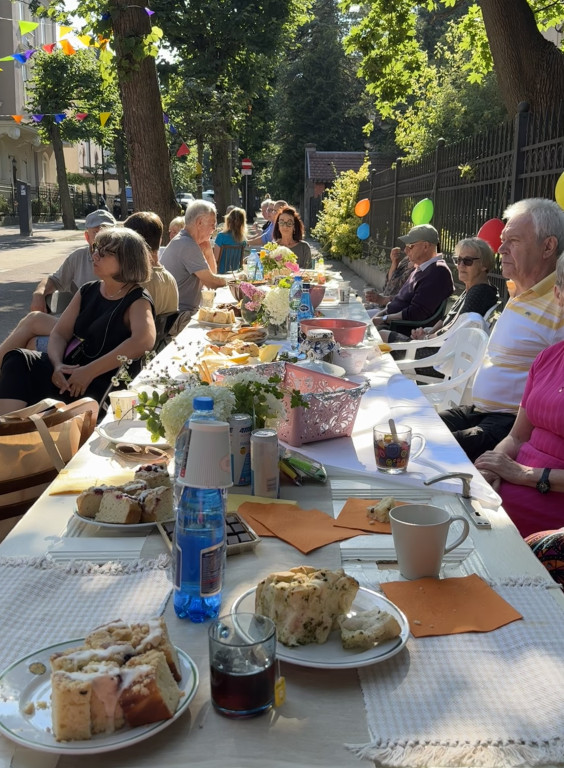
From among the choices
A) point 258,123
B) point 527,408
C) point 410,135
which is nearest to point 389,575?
point 527,408

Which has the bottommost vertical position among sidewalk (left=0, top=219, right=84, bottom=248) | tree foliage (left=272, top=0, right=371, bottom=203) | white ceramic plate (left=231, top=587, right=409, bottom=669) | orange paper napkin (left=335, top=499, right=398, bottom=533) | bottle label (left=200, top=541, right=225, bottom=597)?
sidewalk (left=0, top=219, right=84, bottom=248)

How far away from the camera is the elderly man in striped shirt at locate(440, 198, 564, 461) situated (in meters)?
3.56

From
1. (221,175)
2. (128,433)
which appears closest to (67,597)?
(128,433)

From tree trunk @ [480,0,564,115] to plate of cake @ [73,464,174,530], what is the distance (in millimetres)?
7622

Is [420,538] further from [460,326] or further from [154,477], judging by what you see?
[460,326]

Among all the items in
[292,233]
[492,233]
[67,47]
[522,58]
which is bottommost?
[292,233]

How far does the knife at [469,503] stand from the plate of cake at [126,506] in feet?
2.30

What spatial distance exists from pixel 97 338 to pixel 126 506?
2.70 meters

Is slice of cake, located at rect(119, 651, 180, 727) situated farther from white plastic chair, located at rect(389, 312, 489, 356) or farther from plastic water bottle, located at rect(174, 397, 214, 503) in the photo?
white plastic chair, located at rect(389, 312, 489, 356)

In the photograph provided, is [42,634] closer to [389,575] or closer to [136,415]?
[389,575]

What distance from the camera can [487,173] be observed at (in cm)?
812

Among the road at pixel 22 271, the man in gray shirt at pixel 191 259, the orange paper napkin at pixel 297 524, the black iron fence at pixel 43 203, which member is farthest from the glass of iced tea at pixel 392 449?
the black iron fence at pixel 43 203

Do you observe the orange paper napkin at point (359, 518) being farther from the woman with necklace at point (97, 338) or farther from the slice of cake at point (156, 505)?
the woman with necklace at point (97, 338)

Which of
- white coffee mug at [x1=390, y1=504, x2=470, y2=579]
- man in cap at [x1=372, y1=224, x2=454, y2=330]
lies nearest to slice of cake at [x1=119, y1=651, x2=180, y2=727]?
white coffee mug at [x1=390, y1=504, x2=470, y2=579]
